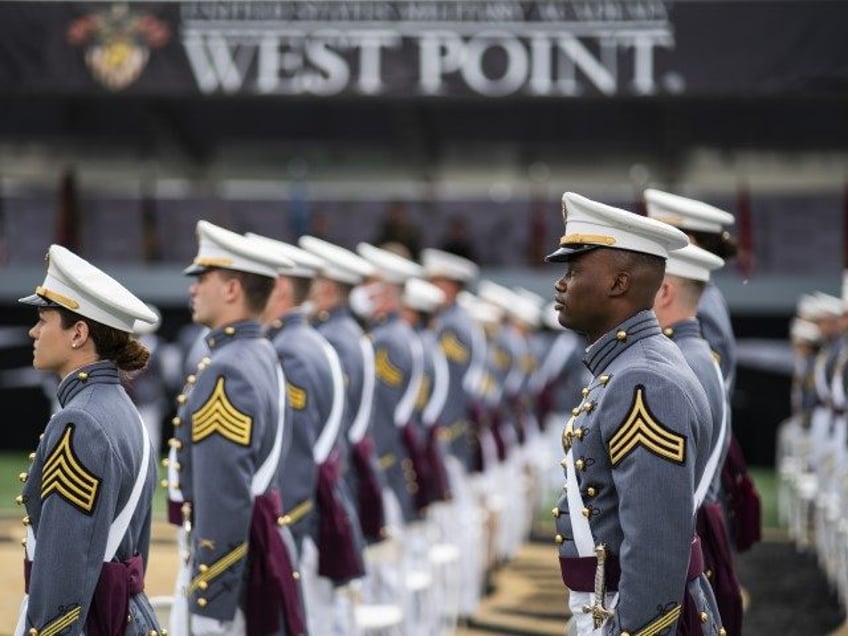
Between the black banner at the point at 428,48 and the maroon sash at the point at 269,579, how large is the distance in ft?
26.3

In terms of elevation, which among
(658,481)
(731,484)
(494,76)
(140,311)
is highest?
(494,76)

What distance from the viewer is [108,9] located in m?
13.3

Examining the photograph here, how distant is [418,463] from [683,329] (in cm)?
418

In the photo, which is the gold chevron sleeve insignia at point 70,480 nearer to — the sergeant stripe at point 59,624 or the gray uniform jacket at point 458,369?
the sergeant stripe at point 59,624

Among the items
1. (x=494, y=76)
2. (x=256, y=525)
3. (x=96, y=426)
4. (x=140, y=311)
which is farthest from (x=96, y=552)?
(x=494, y=76)

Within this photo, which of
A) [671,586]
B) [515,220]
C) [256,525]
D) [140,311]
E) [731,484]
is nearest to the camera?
[671,586]

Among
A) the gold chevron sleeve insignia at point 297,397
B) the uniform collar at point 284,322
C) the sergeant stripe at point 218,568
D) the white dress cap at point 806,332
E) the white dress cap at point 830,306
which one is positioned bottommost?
the white dress cap at point 806,332

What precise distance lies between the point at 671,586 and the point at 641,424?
36cm

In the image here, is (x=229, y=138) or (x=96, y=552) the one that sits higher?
(x=229, y=138)

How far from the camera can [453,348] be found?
1105 cm

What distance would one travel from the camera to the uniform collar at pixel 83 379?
430cm

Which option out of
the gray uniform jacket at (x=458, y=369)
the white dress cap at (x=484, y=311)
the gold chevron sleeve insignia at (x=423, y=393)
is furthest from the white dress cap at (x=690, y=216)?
the white dress cap at (x=484, y=311)

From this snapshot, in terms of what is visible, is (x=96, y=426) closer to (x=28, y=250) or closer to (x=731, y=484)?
(x=731, y=484)

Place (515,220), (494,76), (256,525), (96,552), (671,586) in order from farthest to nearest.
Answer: (515,220)
(494,76)
(256,525)
(96,552)
(671,586)
